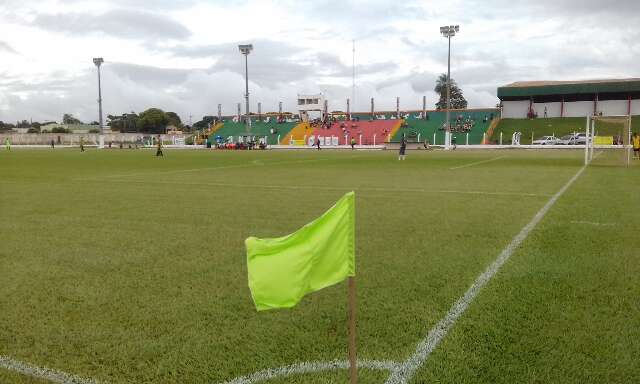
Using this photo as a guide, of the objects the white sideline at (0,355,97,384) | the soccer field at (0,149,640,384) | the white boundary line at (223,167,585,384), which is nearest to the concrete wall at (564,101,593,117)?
the soccer field at (0,149,640,384)

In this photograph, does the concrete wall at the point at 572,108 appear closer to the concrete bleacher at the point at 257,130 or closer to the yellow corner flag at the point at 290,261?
the concrete bleacher at the point at 257,130

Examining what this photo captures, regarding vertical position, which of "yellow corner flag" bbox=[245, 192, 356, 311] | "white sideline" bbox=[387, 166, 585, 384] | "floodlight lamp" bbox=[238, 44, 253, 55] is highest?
"floodlight lamp" bbox=[238, 44, 253, 55]


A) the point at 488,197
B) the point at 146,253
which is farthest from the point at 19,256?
the point at 488,197

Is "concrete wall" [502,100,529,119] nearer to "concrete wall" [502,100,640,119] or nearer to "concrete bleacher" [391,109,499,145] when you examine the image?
"concrete wall" [502,100,640,119]

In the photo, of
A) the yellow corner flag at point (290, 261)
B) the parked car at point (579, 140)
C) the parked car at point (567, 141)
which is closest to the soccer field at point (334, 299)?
the yellow corner flag at point (290, 261)

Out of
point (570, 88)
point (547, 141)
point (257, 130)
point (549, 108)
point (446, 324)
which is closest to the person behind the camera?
point (446, 324)

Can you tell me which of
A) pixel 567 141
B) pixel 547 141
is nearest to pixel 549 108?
pixel 547 141

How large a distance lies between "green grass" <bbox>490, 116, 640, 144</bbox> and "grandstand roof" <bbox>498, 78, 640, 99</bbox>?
3526mm

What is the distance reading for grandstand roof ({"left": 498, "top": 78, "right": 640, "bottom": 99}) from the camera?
64812 millimetres

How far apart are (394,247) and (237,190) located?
25.0ft

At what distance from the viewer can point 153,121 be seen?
387 feet

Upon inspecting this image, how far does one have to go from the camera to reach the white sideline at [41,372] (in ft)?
10.1

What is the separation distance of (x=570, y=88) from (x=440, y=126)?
17282 millimetres

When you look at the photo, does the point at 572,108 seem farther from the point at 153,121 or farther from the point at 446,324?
the point at 153,121
